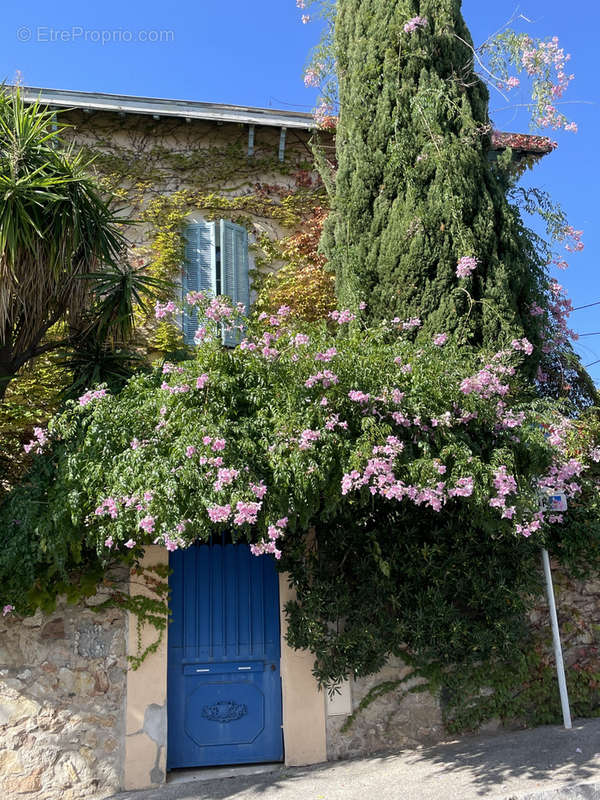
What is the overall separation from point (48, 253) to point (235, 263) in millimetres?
2743

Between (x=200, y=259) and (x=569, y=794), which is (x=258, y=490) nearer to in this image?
(x=569, y=794)

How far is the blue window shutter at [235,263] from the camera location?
27.7 ft

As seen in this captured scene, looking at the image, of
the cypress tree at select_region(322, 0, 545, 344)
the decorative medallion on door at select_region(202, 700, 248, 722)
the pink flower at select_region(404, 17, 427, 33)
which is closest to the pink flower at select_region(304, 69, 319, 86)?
the cypress tree at select_region(322, 0, 545, 344)

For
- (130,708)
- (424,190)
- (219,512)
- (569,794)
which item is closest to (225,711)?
(130,708)

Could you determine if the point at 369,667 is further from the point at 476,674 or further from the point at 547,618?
the point at 547,618

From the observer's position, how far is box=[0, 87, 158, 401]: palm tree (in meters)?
6.00

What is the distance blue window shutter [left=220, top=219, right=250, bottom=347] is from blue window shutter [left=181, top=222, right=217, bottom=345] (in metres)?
0.13

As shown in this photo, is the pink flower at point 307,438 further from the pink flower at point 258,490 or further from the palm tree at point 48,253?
the palm tree at point 48,253

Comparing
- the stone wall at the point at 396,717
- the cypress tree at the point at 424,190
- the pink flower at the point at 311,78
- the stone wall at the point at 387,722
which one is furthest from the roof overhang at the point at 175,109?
the stone wall at the point at 387,722

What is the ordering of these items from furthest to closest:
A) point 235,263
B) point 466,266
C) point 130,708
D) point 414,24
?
point 235,263 → point 414,24 → point 466,266 → point 130,708

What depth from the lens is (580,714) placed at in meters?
6.80

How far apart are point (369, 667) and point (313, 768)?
1053mm

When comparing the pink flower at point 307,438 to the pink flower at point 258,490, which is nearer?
the pink flower at point 258,490

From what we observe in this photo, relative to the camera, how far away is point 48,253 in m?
6.30
